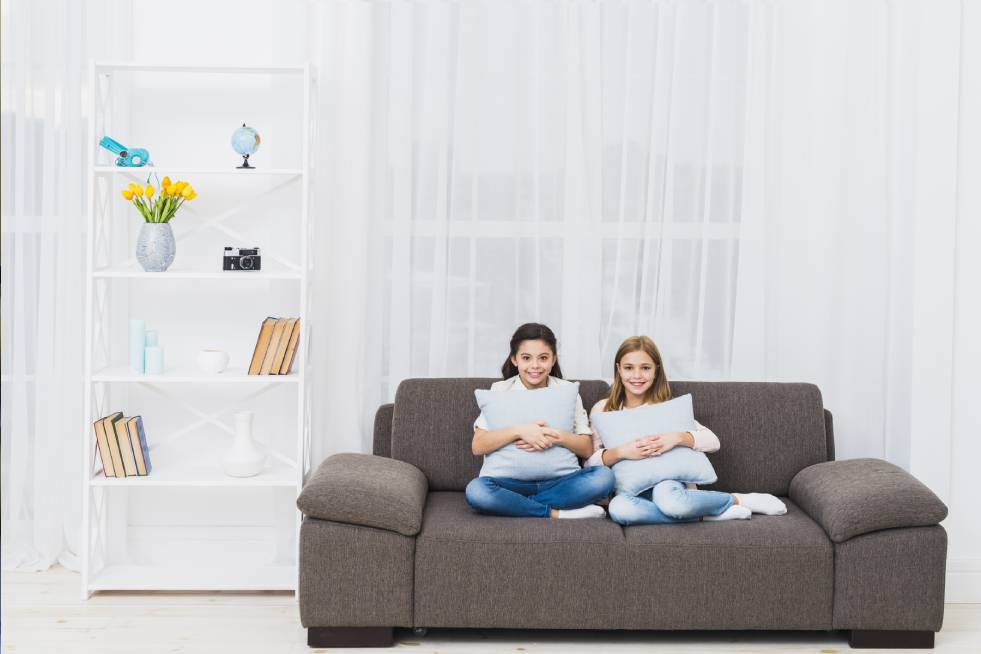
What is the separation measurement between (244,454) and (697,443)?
1.52 m

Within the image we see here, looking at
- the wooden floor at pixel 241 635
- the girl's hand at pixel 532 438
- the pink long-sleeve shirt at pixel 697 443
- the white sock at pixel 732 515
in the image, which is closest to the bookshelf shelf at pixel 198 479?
the wooden floor at pixel 241 635

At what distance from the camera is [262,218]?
3549 mm

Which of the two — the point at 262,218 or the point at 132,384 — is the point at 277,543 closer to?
the point at 132,384

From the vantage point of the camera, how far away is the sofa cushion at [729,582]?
271 cm

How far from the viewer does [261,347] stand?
3.27 metres

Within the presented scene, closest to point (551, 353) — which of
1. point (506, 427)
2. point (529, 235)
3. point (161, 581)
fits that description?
point (506, 427)

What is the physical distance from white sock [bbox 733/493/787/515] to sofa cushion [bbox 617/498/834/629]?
0.69 feet

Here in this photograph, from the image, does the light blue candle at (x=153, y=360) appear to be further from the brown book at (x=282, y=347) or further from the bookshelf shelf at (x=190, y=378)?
the brown book at (x=282, y=347)

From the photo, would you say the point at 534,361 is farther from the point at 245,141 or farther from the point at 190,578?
the point at 190,578

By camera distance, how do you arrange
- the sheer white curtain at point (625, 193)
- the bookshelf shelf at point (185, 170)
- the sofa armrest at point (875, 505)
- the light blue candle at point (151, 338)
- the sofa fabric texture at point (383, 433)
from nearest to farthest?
the sofa armrest at point (875, 505) → the bookshelf shelf at point (185, 170) → the light blue candle at point (151, 338) → the sofa fabric texture at point (383, 433) → the sheer white curtain at point (625, 193)

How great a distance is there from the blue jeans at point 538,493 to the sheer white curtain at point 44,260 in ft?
5.34

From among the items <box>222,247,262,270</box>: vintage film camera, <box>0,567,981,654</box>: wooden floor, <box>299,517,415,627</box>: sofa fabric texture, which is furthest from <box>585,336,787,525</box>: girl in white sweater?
<box>222,247,262,270</box>: vintage film camera

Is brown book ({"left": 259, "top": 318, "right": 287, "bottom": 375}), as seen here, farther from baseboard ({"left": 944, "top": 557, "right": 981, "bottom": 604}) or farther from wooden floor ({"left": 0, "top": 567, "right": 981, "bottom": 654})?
baseboard ({"left": 944, "top": 557, "right": 981, "bottom": 604})

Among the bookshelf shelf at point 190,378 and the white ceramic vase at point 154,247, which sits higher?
the white ceramic vase at point 154,247
